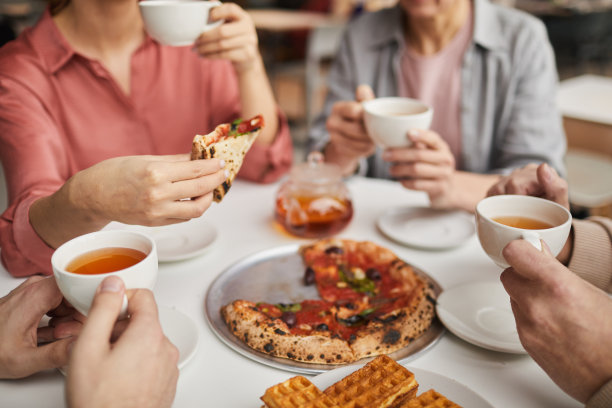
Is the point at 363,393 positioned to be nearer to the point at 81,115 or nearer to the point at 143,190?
the point at 143,190

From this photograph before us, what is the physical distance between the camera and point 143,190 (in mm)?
947

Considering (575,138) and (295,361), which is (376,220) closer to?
(295,361)

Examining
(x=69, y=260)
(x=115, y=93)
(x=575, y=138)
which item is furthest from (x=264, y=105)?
(x=575, y=138)

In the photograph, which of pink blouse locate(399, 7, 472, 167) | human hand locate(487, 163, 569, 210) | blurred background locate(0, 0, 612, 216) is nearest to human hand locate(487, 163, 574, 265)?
human hand locate(487, 163, 569, 210)

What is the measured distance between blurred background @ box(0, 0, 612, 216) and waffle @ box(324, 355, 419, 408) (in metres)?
1.14

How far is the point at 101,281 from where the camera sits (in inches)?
31.2

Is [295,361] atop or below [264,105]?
below

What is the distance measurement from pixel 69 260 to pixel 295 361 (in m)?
0.46

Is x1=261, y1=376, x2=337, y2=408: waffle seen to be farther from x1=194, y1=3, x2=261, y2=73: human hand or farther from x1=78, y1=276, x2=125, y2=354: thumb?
x1=194, y1=3, x2=261, y2=73: human hand

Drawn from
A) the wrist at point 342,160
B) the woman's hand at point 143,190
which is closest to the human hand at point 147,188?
the woman's hand at point 143,190

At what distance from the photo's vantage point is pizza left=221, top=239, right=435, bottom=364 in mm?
1002

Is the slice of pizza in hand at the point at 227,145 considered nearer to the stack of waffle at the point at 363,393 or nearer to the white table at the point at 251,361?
the white table at the point at 251,361

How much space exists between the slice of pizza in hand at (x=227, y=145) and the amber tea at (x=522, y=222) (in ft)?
1.90

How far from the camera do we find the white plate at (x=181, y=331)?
99 centimetres
